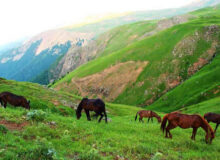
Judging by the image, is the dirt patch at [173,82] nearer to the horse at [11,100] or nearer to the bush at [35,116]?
the horse at [11,100]

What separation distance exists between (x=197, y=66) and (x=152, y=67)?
793 inches

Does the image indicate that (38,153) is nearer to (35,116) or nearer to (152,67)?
(35,116)

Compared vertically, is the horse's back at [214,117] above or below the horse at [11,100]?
below

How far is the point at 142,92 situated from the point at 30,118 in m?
74.9

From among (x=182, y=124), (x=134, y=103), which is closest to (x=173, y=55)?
(x=134, y=103)

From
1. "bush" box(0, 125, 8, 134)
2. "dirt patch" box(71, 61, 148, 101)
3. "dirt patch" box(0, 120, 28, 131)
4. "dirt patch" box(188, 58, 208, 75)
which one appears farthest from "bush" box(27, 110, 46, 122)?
"dirt patch" box(188, 58, 208, 75)

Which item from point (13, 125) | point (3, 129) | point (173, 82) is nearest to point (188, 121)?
point (13, 125)

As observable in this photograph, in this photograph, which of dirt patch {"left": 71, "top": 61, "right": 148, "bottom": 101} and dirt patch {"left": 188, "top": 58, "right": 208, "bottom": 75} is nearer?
dirt patch {"left": 188, "top": 58, "right": 208, "bottom": 75}

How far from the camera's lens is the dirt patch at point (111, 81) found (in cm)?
9431

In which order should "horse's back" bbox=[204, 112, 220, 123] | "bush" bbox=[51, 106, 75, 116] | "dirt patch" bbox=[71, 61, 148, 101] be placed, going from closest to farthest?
"horse's back" bbox=[204, 112, 220, 123]
"bush" bbox=[51, 106, 75, 116]
"dirt patch" bbox=[71, 61, 148, 101]

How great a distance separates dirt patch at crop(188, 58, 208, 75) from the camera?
273 ft

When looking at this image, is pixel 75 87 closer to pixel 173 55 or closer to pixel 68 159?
pixel 173 55

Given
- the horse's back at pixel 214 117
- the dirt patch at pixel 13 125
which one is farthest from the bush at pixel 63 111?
the horse's back at pixel 214 117

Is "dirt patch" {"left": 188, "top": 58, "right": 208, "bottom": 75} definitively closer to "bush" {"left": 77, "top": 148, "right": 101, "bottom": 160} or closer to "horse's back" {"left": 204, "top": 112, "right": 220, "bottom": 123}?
"horse's back" {"left": 204, "top": 112, "right": 220, "bottom": 123}
